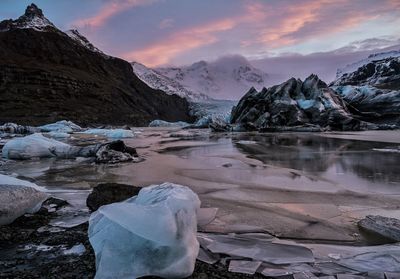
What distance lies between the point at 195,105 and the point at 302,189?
Result: 117 meters

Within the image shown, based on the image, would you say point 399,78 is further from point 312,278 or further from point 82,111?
point 312,278

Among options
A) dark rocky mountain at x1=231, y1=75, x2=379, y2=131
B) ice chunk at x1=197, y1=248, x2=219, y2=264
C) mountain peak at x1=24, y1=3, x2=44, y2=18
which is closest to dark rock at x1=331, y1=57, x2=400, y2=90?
dark rocky mountain at x1=231, y1=75, x2=379, y2=131

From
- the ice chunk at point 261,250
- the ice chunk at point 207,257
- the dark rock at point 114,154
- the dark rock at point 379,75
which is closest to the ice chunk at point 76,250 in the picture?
the ice chunk at point 207,257

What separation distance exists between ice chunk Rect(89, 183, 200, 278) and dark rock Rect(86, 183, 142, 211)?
5.91 ft

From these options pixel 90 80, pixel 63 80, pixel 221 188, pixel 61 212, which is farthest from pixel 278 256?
pixel 90 80

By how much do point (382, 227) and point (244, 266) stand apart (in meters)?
2.18

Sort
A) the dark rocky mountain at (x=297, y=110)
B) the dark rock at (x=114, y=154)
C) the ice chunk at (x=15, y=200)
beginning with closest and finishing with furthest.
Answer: the ice chunk at (x=15, y=200) → the dark rock at (x=114, y=154) → the dark rocky mountain at (x=297, y=110)

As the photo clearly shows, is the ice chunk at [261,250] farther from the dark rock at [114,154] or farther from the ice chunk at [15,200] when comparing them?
the dark rock at [114,154]

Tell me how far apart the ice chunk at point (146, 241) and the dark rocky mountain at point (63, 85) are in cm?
6135

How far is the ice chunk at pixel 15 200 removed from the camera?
16.5 feet

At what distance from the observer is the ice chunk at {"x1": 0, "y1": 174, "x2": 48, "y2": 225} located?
503 centimetres

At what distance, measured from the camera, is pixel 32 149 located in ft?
45.1

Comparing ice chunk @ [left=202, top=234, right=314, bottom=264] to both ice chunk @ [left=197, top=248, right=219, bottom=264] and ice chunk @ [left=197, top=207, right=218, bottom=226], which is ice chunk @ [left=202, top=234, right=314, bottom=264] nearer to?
ice chunk @ [left=197, top=248, right=219, bottom=264]

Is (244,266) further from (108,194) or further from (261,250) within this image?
(108,194)
